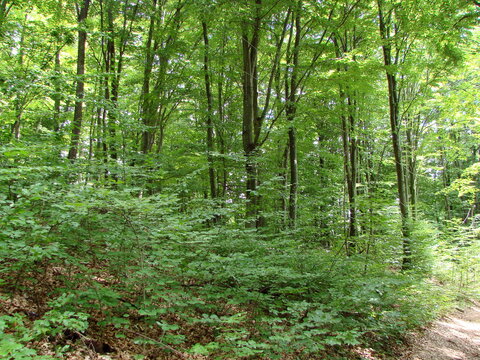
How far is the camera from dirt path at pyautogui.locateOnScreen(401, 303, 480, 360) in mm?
5453

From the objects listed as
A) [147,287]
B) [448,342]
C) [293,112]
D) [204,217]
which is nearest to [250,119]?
[293,112]

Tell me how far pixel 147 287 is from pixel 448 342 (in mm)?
6648

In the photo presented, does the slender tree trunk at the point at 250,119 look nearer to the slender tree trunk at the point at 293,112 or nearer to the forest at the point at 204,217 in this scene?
the forest at the point at 204,217

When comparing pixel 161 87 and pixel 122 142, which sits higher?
pixel 161 87

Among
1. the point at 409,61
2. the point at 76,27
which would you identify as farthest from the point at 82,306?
the point at 409,61

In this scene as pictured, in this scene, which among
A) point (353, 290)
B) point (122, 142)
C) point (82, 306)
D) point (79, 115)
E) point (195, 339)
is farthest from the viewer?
point (79, 115)

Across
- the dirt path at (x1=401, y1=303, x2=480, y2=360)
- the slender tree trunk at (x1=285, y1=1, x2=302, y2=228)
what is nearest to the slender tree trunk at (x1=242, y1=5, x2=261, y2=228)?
the slender tree trunk at (x1=285, y1=1, x2=302, y2=228)

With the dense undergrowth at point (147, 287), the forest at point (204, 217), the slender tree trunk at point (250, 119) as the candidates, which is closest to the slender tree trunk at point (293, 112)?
the forest at point (204, 217)

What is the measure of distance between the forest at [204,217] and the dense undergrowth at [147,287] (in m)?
0.03

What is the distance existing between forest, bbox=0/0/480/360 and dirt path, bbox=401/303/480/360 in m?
0.33

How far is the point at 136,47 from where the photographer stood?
941 centimetres

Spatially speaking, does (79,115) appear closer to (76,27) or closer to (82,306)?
(76,27)

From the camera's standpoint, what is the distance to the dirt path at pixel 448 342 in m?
5.45

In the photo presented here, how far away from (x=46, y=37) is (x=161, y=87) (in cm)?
306
